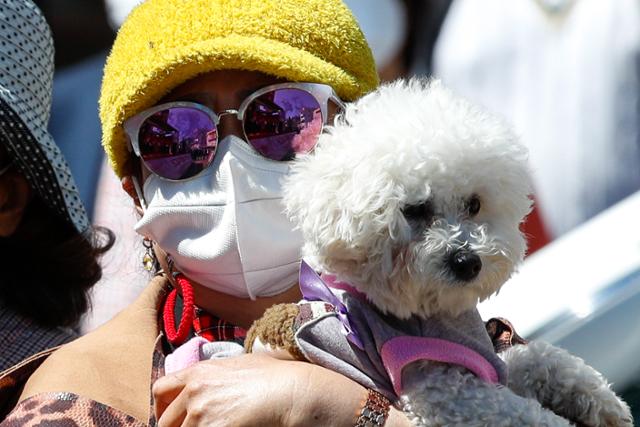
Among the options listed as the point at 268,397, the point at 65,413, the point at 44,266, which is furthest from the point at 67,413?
the point at 44,266

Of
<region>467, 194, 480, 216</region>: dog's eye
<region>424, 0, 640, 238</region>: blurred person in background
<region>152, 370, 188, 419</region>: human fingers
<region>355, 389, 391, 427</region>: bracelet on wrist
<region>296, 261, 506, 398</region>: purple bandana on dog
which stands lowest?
<region>424, 0, 640, 238</region>: blurred person in background

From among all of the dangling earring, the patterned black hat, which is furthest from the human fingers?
the patterned black hat

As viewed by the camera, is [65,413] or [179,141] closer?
[65,413]

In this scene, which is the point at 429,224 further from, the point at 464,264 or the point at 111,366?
the point at 111,366

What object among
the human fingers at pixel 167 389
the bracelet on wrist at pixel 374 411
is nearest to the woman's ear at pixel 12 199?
the human fingers at pixel 167 389

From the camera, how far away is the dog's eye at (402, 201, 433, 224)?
4.82 feet

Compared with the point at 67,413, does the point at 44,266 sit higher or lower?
lower

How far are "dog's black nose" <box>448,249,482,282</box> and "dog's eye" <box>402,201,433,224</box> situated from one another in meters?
0.07

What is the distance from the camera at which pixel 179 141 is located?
2020 millimetres

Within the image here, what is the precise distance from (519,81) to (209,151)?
107 inches

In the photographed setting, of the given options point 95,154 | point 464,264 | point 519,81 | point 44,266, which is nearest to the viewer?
point 464,264

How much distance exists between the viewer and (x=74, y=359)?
1.97 meters

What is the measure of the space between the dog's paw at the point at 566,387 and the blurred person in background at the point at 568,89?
2.70 m

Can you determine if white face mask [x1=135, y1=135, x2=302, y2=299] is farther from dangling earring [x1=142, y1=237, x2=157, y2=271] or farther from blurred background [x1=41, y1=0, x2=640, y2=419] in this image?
blurred background [x1=41, y1=0, x2=640, y2=419]
